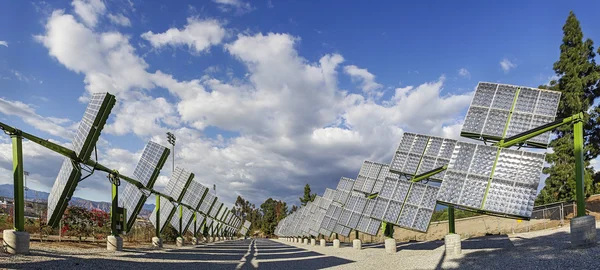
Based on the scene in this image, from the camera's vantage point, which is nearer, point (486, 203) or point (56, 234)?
point (486, 203)

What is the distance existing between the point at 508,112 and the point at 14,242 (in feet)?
61.7

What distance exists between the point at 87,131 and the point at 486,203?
16539 millimetres

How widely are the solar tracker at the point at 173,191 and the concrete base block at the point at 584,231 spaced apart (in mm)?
28102

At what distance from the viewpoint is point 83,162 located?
16516 mm

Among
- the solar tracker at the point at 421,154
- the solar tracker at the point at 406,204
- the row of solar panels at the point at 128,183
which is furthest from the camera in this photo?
the solar tracker at the point at 421,154

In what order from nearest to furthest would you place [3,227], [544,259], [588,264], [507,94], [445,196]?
[588,264] < [544,259] < [445,196] < [507,94] < [3,227]

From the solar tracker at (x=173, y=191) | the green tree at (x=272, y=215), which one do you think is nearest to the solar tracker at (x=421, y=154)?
the solar tracker at (x=173, y=191)

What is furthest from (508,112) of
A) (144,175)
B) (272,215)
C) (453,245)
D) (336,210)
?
(272,215)

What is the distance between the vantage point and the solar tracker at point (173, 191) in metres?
31.2

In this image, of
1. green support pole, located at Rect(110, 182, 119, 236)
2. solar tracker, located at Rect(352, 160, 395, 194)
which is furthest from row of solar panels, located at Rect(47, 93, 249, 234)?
solar tracker, located at Rect(352, 160, 395, 194)

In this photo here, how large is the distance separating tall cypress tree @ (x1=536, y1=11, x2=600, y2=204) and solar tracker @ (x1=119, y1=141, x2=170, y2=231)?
31.2 metres

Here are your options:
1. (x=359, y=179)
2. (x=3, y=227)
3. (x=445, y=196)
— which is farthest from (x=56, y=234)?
(x=445, y=196)

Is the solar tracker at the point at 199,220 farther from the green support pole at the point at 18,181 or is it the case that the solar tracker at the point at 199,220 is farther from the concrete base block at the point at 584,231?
the concrete base block at the point at 584,231

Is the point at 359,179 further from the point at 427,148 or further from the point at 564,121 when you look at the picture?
the point at 564,121
